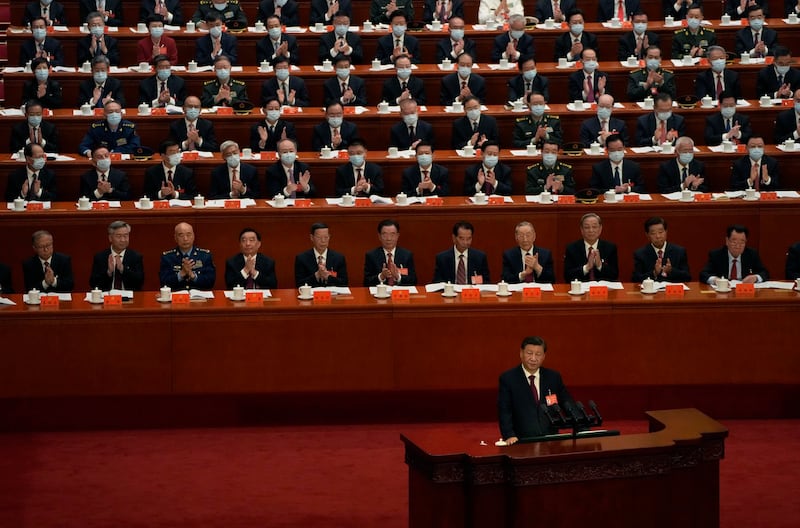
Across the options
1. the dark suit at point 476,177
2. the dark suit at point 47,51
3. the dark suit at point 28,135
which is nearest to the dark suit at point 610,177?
the dark suit at point 476,177

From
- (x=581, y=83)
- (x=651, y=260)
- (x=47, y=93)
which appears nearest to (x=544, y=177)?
(x=581, y=83)

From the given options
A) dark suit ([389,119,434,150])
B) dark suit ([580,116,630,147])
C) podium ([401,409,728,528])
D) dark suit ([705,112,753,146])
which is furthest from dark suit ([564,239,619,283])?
podium ([401,409,728,528])

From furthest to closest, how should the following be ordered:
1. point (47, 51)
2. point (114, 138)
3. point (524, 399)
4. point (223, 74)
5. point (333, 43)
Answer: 1. point (333, 43)
2. point (47, 51)
3. point (223, 74)
4. point (114, 138)
5. point (524, 399)

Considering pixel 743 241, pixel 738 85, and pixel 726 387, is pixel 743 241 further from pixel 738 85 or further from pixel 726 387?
pixel 738 85

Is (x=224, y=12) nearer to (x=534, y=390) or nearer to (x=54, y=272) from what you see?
(x=54, y=272)

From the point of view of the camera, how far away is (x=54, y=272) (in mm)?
10898

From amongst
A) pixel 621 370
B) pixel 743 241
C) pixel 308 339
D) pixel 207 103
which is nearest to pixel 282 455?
pixel 308 339

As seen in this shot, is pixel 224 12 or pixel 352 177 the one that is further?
pixel 224 12

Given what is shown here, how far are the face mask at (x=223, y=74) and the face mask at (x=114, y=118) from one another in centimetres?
128

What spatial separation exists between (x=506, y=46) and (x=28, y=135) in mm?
5502

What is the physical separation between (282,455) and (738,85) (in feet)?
25.9

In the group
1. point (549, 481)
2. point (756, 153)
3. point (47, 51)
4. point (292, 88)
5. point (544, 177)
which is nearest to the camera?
point (549, 481)

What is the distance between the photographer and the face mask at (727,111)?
44.1 feet

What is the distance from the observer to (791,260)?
11.0 meters
